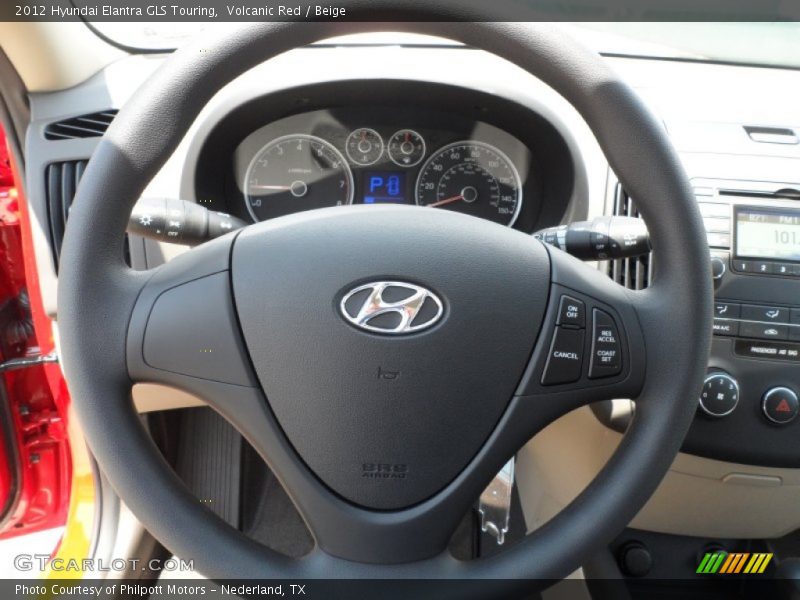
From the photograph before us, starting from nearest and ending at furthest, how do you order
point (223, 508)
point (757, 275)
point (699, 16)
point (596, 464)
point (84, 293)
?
point (84, 293) → point (757, 275) → point (596, 464) → point (699, 16) → point (223, 508)

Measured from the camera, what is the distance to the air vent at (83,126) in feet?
4.32

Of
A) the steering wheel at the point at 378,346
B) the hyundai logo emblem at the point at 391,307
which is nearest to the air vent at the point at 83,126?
the steering wheel at the point at 378,346

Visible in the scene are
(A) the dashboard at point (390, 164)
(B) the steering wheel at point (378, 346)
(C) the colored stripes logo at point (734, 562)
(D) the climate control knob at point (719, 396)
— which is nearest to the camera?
(B) the steering wheel at point (378, 346)

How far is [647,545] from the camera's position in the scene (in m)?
1.61

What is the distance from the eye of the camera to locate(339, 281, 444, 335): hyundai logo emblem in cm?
81

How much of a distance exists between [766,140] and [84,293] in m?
1.16

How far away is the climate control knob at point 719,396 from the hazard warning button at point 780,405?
64 mm

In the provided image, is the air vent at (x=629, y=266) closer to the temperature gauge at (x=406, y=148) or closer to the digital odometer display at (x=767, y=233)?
→ the digital odometer display at (x=767, y=233)

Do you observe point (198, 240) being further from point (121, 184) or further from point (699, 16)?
point (699, 16)

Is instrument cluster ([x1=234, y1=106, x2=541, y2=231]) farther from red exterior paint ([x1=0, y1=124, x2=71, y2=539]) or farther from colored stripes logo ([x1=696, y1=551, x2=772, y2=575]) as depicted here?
colored stripes logo ([x1=696, y1=551, x2=772, y2=575])

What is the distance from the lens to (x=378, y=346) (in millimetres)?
804

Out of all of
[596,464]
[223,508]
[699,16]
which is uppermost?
[699,16]

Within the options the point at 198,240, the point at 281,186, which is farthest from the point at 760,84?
the point at 198,240

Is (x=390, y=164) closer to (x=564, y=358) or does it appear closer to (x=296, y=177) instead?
(x=296, y=177)
